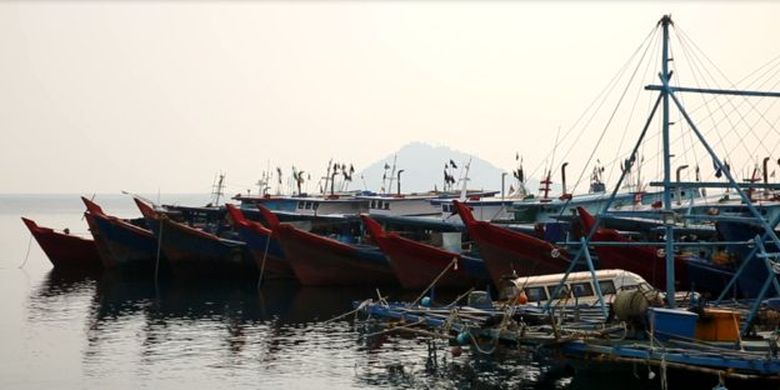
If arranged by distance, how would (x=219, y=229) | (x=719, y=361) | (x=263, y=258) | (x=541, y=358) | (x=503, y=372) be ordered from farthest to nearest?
(x=219, y=229) < (x=263, y=258) < (x=503, y=372) < (x=541, y=358) < (x=719, y=361)

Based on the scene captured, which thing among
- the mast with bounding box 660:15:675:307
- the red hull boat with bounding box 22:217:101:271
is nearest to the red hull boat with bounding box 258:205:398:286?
the red hull boat with bounding box 22:217:101:271

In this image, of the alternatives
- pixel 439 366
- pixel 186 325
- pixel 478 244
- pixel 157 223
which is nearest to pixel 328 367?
pixel 439 366

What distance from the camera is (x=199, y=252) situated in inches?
2208

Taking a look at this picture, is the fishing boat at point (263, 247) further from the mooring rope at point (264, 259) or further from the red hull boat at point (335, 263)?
the red hull boat at point (335, 263)

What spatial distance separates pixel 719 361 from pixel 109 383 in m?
16.9

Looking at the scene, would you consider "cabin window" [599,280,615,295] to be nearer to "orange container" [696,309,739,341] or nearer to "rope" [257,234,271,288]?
"orange container" [696,309,739,341]

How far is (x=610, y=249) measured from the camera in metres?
39.2

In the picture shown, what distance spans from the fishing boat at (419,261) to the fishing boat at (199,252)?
1260cm

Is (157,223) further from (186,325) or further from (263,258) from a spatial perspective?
(186,325)

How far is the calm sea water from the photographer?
27.2 m

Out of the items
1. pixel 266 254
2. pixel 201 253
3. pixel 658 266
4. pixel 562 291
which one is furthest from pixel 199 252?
pixel 562 291

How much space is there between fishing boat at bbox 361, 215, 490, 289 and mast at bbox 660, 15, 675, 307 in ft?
70.3

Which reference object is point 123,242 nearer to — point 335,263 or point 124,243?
point 124,243

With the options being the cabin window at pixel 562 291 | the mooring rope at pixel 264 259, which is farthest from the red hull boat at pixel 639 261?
the mooring rope at pixel 264 259
